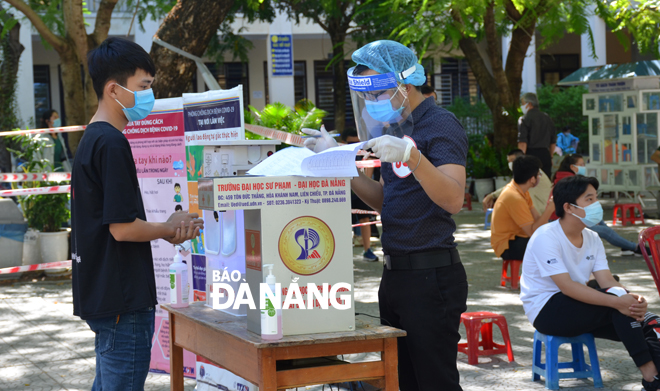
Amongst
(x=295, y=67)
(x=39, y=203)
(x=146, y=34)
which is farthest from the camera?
(x=295, y=67)

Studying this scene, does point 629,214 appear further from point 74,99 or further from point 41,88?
point 41,88

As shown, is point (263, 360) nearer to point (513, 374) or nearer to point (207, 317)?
point (207, 317)

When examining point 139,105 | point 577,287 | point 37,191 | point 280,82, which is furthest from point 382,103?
point 280,82

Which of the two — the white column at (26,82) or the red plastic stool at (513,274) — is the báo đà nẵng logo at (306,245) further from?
the white column at (26,82)

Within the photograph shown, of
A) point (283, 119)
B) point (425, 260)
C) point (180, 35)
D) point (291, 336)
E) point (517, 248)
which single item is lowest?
point (517, 248)

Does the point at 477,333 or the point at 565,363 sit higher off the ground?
the point at 477,333

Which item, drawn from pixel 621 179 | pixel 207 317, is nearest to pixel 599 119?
pixel 621 179

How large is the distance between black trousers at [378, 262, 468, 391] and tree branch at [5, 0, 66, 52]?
717 cm

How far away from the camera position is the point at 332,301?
8.82 ft

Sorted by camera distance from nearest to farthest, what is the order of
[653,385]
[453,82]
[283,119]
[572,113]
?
[653,385]
[283,119]
[572,113]
[453,82]

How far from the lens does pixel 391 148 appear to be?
8.06 ft

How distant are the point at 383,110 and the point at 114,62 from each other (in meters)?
1.08

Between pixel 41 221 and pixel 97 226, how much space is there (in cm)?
667

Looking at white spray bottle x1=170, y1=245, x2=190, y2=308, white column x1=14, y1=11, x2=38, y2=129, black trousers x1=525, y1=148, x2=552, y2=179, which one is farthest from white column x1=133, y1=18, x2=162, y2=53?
white spray bottle x1=170, y1=245, x2=190, y2=308
